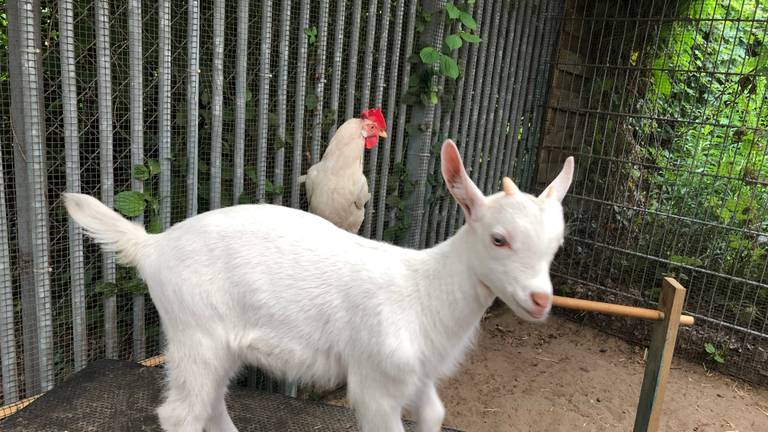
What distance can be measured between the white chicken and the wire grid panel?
3.27 m

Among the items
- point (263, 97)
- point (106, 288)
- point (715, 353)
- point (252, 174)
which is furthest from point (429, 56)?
point (715, 353)

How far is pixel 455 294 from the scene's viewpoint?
6.42 ft

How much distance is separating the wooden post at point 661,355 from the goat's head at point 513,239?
91 centimetres

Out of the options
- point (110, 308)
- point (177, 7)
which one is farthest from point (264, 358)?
point (177, 7)

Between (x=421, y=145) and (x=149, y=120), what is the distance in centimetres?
211

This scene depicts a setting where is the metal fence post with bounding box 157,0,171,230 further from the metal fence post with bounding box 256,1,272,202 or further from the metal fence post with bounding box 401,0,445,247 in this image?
the metal fence post with bounding box 401,0,445,247

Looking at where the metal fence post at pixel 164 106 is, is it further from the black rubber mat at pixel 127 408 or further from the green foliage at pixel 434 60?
the green foliage at pixel 434 60

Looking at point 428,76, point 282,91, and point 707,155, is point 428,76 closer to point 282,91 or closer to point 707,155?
point 282,91

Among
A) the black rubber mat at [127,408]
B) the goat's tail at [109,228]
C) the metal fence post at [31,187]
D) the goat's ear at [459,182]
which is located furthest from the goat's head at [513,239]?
the metal fence post at [31,187]

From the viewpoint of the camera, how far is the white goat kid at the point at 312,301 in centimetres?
192

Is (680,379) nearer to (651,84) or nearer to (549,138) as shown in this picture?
(549,138)

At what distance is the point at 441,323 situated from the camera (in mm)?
1966

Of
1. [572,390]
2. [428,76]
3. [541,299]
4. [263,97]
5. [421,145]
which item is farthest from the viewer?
[572,390]

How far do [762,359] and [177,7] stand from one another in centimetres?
564
